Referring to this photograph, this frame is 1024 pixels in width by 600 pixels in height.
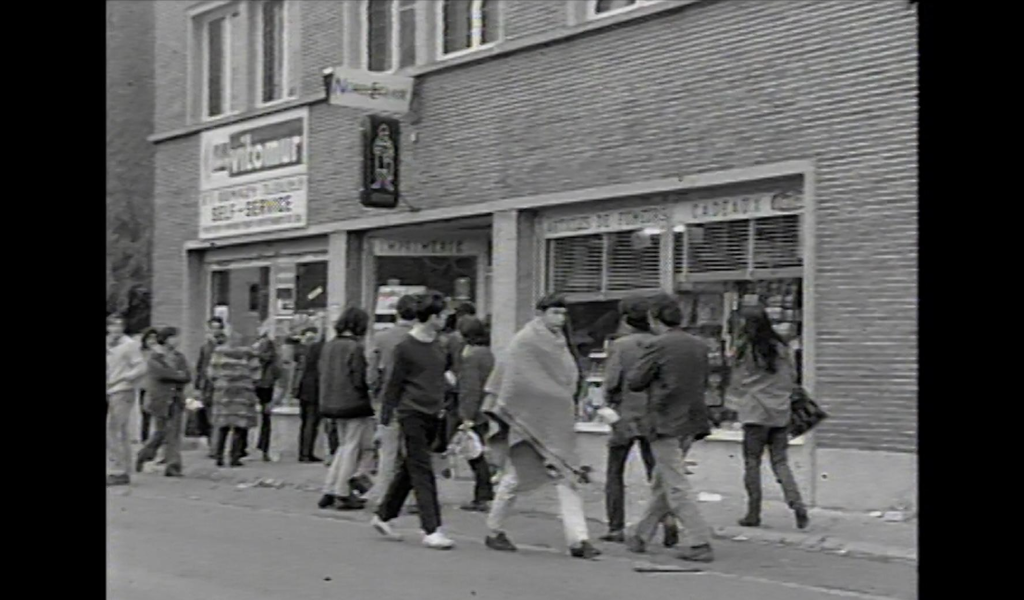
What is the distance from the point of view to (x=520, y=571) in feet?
30.8

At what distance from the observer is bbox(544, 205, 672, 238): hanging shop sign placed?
1458cm

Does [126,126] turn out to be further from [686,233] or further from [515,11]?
[686,233]

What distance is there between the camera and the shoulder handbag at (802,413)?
11.3m

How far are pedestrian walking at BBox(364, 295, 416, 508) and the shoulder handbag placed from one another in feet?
9.83

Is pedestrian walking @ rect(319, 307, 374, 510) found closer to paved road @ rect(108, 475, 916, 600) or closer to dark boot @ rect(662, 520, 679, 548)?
paved road @ rect(108, 475, 916, 600)

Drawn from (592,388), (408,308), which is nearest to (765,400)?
(408,308)

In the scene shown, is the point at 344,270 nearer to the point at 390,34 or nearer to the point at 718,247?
the point at 390,34
